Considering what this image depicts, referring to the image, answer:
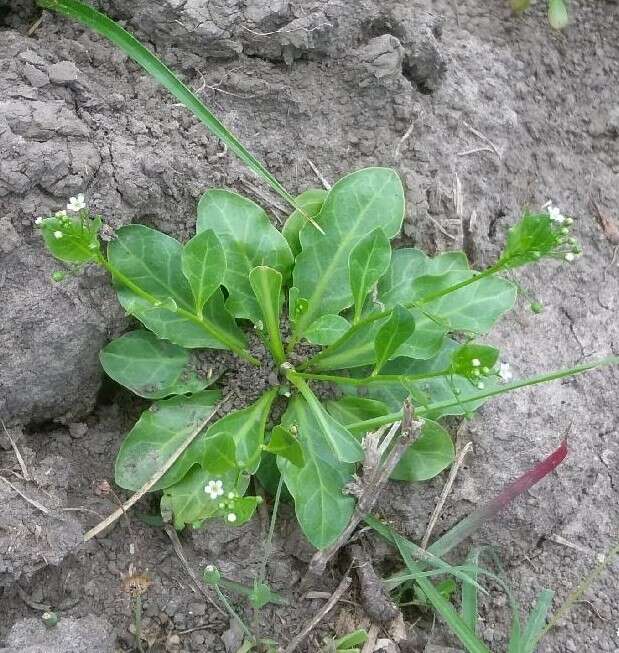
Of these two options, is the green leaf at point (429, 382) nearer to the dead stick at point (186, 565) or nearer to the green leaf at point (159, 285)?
the green leaf at point (159, 285)

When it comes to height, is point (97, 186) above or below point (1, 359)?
above

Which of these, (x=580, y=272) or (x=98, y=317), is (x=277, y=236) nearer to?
(x=98, y=317)

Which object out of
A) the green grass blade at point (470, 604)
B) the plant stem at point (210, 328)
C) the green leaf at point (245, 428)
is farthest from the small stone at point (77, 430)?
the green grass blade at point (470, 604)

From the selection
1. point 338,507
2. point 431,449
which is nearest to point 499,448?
point 431,449

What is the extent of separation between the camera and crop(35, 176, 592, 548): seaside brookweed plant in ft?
7.41

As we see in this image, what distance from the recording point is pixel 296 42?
263 cm

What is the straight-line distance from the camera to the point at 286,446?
206 centimetres

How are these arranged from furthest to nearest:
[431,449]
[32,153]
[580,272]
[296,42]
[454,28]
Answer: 1. [454,28]
2. [580,272]
3. [296,42]
4. [431,449]
5. [32,153]

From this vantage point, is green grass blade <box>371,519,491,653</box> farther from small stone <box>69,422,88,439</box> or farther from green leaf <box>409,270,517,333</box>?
small stone <box>69,422,88,439</box>

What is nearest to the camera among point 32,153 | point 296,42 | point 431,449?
point 32,153

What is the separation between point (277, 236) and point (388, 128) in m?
0.62

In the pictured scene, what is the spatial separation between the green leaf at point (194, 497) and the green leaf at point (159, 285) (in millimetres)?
399

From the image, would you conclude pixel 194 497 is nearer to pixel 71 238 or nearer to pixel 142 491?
pixel 142 491

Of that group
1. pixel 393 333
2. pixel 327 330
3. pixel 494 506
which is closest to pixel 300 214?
pixel 327 330
